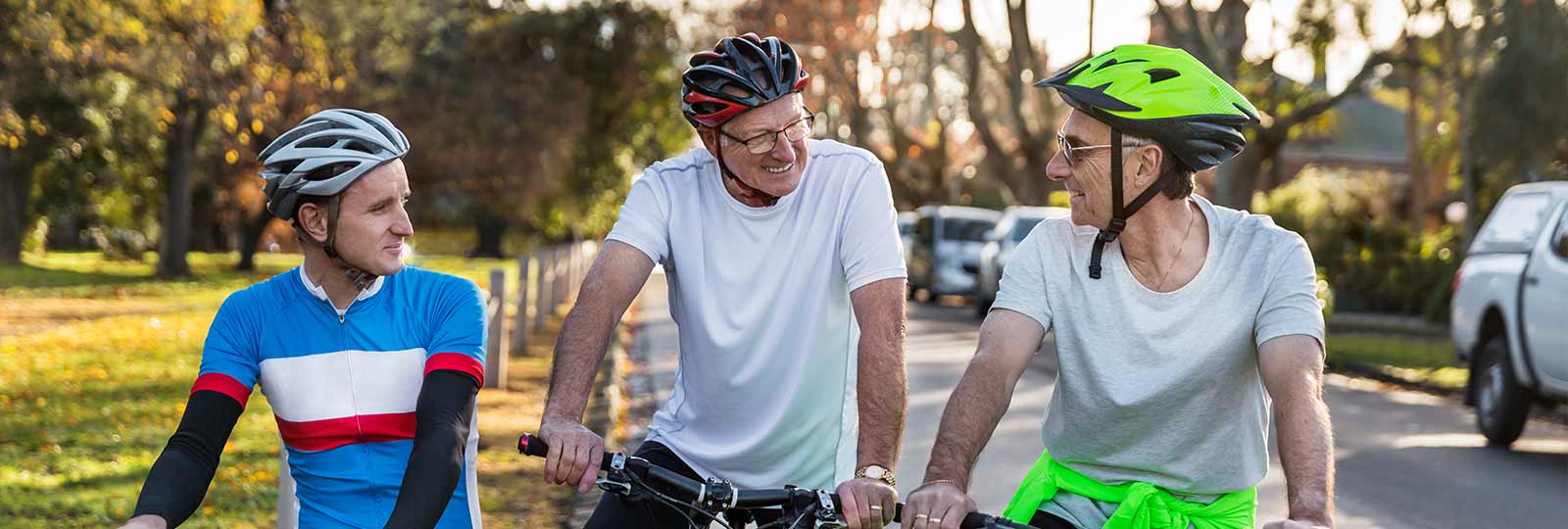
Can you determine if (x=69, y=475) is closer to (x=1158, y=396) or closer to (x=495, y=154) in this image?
(x=1158, y=396)

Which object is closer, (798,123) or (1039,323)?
(1039,323)

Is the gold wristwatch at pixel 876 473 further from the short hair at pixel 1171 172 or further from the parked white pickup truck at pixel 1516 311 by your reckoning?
the parked white pickup truck at pixel 1516 311

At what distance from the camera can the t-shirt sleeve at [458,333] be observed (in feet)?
11.2

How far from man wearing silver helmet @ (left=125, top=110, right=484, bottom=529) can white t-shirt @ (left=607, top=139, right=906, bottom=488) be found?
0.64 metres

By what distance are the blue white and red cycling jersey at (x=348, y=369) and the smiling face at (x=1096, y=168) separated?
1196mm

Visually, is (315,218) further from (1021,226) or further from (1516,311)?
(1021,226)

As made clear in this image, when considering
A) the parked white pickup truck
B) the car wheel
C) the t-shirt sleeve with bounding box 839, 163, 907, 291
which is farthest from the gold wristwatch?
the car wheel

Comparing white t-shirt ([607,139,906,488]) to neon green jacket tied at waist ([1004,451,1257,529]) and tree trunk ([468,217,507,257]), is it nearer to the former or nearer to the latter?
neon green jacket tied at waist ([1004,451,1257,529])

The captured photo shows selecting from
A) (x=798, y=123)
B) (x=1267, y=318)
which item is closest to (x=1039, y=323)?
(x=1267, y=318)

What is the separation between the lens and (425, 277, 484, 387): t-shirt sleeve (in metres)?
3.40

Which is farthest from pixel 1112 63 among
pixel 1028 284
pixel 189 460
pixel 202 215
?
pixel 202 215

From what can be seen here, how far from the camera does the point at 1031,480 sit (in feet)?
11.9

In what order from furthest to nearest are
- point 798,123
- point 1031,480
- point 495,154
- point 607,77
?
point 607,77
point 495,154
point 798,123
point 1031,480

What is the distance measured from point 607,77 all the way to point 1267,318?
4849 cm
